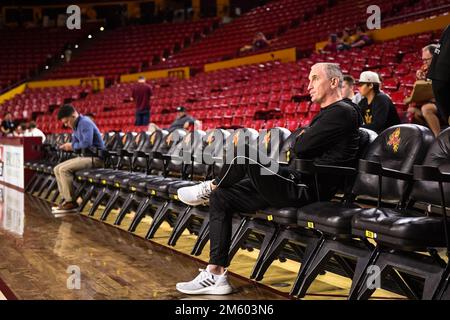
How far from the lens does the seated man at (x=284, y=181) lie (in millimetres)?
3062

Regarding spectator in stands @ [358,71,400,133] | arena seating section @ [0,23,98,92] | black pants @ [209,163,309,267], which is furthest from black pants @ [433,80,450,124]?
arena seating section @ [0,23,98,92]

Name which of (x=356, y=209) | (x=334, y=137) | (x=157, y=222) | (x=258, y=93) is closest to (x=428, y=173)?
(x=356, y=209)

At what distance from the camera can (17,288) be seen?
10.4 ft

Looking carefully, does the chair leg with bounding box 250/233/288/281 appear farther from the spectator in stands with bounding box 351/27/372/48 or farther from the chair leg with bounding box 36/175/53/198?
the spectator in stands with bounding box 351/27/372/48

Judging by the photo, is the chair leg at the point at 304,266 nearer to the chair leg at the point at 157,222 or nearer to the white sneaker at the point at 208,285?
the white sneaker at the point at 208,285

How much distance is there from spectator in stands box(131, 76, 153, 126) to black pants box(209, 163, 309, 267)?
7.55 metres

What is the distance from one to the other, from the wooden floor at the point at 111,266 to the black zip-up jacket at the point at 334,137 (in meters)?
0.69

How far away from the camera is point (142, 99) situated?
1062cm

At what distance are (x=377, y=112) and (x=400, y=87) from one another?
2.46m

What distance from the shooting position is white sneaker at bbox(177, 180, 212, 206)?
3.33 meters

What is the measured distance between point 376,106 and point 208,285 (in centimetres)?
208

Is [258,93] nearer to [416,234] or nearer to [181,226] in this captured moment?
[181,226]

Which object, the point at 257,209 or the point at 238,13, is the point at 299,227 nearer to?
the point at 257,209

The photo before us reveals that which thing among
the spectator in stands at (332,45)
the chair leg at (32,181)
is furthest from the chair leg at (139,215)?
the spectator in stands at (332,45)
